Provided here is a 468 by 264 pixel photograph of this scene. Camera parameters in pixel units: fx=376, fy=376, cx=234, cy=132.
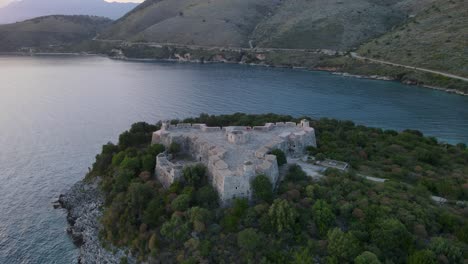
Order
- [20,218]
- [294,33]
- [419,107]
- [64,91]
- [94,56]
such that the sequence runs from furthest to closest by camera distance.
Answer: [94,56] → [294,33] → [64,91] → [419,107] → [20,218]

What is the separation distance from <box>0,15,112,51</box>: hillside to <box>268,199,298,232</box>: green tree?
174 m

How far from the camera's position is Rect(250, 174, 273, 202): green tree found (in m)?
26.7

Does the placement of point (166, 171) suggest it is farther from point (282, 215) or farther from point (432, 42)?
point (432, 42)

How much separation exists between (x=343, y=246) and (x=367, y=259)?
5.06 feet

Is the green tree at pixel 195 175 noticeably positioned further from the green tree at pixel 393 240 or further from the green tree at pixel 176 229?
the green tree at pixel 393 240

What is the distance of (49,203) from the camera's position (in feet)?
114

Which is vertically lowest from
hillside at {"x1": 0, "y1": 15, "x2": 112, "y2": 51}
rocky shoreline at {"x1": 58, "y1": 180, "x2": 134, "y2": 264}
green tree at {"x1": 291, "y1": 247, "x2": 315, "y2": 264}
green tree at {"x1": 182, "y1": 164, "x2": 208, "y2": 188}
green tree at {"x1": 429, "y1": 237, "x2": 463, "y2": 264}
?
rocky shoreline at {"x1": 58, "y1": 180, "x2": 134, "y2": 264}

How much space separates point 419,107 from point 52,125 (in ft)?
200

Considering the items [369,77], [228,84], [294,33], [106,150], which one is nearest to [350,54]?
[369,77]

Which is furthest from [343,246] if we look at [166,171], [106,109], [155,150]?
A: [106,109]

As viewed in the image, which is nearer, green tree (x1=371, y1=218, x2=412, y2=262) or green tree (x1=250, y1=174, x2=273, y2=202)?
green tree (x1=371, y1=218, x2=412, y2=262)

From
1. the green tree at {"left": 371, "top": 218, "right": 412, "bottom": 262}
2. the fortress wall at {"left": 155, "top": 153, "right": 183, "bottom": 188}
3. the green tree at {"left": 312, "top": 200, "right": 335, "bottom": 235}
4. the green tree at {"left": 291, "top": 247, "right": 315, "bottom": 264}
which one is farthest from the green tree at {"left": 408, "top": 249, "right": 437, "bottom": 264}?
the fortress wall at {"left": 155, "top": 153, "right": 183, "bottom": 188}

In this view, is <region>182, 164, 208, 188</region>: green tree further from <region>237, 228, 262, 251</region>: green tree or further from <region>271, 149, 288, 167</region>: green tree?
<region>237, 228, 262, 251</region>: green tree

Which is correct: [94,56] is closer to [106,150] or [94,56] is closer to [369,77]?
[369,77]
